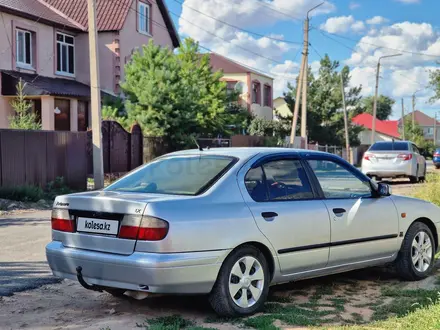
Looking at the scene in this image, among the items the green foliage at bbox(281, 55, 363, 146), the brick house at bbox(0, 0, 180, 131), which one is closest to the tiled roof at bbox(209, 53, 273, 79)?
the green foliage at bbox(281, 55, 363, 146)

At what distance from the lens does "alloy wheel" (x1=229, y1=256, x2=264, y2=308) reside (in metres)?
5.23

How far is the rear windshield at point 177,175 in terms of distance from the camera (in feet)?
18.0

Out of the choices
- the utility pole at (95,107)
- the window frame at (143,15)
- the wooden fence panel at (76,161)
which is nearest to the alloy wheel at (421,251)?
the utility pole at (95,107)

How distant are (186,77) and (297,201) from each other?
69.1 ft

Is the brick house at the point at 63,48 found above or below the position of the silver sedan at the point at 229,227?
above

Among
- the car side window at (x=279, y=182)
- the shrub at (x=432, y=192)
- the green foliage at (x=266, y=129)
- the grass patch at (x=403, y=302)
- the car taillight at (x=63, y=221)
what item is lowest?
the grass patch at (x=403, y=302)

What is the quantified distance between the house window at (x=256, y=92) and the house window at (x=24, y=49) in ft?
72.2

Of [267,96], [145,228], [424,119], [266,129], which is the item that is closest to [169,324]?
[145,228]

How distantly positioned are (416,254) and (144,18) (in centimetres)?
2671

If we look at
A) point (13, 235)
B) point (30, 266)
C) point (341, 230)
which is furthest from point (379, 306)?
point (13, 235)

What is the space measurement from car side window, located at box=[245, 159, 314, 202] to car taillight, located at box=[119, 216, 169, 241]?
104cm

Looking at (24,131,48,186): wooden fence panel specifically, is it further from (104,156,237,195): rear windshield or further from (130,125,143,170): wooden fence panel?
(104,156,237,195): rear windshield

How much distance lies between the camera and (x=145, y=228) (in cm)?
487

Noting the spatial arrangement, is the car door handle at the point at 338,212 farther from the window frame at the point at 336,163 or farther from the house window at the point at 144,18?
the house window at the point at 144,18
